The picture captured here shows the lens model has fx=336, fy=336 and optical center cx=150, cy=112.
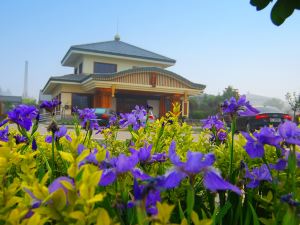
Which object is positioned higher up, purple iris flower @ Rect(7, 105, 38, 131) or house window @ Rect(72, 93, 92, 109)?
house window @ Rect(72, 93, 92, 109)

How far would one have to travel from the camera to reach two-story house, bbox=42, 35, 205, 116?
2466 centimetres

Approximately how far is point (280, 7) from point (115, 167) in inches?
51.9

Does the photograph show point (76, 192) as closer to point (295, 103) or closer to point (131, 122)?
point (131, 122)

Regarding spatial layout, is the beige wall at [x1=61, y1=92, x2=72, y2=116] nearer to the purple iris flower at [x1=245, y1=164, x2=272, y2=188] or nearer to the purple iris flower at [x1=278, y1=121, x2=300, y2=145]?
the purple iris flower at [x1=245, y1=164, x2=272, y2=188]

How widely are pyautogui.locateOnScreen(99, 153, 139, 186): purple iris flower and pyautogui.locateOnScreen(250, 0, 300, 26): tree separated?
126cm

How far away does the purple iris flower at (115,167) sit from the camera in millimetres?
858

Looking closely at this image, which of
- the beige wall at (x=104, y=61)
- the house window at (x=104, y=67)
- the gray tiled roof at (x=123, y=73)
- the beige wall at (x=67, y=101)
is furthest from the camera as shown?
the house window at (x=104, y=67)

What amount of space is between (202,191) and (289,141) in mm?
694

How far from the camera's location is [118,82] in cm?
2433

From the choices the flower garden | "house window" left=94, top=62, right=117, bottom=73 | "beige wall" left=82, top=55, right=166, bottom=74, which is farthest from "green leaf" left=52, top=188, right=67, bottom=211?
"house window" left=94, top=62, right=117, bottom=73

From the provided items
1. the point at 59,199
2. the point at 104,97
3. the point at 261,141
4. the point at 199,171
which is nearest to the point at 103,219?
the point at 59,199

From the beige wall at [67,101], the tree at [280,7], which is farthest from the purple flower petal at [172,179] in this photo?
the beige wall at [67,101]

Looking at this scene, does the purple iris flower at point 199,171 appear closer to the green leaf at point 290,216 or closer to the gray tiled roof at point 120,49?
the green leaf at point 290,216

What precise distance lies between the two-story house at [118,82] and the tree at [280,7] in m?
21.8
